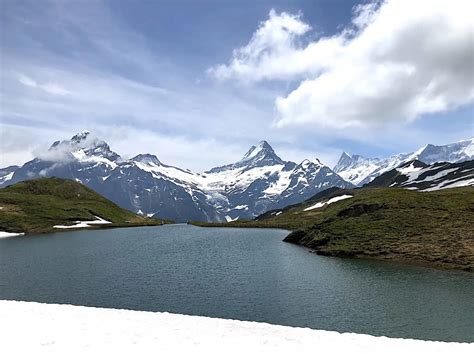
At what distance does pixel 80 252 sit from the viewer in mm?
108688

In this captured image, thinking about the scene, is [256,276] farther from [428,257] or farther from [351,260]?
[428,257]

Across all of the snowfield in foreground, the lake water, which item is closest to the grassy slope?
the lake water

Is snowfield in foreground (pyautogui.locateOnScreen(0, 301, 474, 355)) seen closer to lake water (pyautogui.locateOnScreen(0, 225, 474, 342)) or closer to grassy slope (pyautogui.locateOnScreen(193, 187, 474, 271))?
lake water (pyautogui.locateOnScreen(0, 225, 474, 342))

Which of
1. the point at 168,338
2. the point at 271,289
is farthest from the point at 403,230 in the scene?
the point at 168,338

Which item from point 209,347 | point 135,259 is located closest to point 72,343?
point 209,347

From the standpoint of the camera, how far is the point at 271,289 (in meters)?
58.3

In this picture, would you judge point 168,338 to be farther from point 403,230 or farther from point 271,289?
point 403,230

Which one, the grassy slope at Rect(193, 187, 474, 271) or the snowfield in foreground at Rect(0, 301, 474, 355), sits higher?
the grassy slope at Rect(193, 187, 474, 271)

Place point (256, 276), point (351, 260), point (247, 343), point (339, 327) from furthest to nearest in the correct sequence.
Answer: point (351, 260)
point (256, 276)
point (339, 327)
point (247, 343)

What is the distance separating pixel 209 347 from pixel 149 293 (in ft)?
109

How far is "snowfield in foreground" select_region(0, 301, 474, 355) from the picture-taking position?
2452 centimetres

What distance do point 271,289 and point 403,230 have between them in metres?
54.7

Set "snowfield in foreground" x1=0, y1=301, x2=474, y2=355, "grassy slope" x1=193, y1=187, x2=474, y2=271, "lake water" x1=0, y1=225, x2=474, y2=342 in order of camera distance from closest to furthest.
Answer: "snowfield in foreground" x1=0, y1=301, x2=474, y2=355 → "lake water" x1=0, y1=225, x2=474, y2=342 → "grassy slope" x1=193, y1=187, x2=474, y2=271

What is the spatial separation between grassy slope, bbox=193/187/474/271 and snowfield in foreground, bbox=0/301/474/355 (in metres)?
57.3
